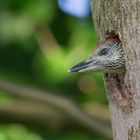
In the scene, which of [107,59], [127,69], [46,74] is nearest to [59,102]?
[46,74]

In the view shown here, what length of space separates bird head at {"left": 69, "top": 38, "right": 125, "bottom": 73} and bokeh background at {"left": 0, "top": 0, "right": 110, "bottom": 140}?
1.73m

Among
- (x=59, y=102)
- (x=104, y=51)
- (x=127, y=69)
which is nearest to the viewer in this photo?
(x=127, y=69)

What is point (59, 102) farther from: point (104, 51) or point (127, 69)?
point (127, 69)

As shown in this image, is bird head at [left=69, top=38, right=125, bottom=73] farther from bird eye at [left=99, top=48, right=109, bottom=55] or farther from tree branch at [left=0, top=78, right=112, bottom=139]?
tree branch at [left=0, top=78, right=112, bottom=139]

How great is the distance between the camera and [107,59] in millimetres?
3527

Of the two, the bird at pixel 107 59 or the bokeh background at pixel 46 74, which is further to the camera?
the bokeh background at pixel 46 74

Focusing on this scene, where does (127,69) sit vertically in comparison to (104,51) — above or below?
below

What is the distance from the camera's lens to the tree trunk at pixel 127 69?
10.5ft

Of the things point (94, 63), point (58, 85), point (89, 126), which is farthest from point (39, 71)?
point (94, 63)

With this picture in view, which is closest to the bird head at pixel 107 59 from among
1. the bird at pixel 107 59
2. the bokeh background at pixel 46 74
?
the bird at pixel 107 59

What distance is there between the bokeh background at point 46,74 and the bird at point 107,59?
1.73 metres

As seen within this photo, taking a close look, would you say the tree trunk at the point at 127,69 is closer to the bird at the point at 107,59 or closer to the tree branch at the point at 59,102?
the bird at the point at 107,59

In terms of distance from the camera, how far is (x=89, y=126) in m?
5.52

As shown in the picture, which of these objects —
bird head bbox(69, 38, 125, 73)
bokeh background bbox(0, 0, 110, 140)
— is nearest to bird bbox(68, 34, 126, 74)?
bird head bbox(69, 38, 125, 73)
